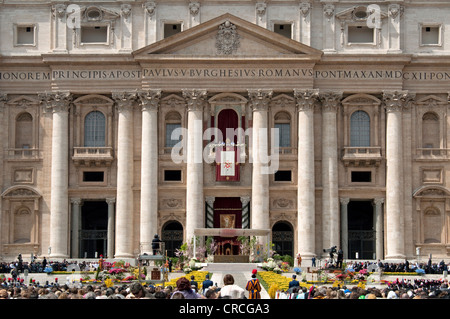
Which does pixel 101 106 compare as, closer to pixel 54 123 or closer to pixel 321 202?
pixel 54 123

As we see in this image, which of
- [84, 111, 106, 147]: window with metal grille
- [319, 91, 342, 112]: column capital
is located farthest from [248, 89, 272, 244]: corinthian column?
[84, 111, 106, 147]: window with metal grille

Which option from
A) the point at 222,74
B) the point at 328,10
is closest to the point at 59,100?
the point at 222,74

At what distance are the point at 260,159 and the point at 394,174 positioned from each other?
11869mm

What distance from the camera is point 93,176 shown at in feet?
271

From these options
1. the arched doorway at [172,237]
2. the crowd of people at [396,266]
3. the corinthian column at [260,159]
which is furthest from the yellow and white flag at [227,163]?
the crowd of people at [396,266]

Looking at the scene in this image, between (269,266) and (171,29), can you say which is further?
(171,29)

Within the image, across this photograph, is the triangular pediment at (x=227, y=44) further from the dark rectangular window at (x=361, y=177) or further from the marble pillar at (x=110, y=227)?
the marble pillar at (x=110, y=227)

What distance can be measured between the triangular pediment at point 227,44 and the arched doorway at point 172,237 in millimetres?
15209

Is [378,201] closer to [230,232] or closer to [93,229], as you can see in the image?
[230,232]

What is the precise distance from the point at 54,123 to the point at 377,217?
2992 cm

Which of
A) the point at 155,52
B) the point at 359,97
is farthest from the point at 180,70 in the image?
the point at 359,97

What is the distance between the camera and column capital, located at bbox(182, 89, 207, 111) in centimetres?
8125

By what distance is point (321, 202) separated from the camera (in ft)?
268
